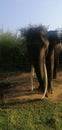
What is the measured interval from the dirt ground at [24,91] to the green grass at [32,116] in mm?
415

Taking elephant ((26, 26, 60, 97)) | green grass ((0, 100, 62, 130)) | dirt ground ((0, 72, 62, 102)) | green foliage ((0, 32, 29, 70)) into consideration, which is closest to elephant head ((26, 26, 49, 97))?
elephant ((26, 26, 60, 97))

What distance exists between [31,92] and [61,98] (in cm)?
Result: 77

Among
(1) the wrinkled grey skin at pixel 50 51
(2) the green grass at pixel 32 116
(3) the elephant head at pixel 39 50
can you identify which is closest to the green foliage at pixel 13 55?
(1) the wrinkled grey skin at pixel 50 51

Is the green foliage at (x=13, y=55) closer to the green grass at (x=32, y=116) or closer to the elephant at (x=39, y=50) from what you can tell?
the elephant at (x=39, y=50)

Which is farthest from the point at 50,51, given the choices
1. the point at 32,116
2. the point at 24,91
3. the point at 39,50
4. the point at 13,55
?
the point at 13,55

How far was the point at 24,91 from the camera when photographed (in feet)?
29.8

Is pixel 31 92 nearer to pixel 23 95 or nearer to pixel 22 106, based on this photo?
pixel 23 95

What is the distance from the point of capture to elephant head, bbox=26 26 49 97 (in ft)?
26.3

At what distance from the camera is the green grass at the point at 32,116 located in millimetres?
6695

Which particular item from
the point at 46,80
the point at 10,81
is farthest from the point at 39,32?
the point at 10,81

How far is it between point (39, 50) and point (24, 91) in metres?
1.46

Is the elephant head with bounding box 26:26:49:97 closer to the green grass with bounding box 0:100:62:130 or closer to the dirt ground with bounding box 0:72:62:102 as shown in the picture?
the dirt ground with bounding box 0:72:62:102

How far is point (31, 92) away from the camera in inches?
351

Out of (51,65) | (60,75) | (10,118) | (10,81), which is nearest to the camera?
(10,118)
